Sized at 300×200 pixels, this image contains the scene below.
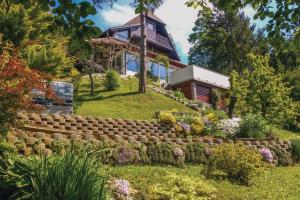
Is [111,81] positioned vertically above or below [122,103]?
above

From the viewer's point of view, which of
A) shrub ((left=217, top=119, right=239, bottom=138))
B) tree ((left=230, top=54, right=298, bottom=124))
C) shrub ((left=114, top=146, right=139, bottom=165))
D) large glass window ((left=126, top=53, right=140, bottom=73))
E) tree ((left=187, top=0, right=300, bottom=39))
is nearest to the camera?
tree ((left=187, top=0, right=300, bottom=39))

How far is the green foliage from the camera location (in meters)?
7.49

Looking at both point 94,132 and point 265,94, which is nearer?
point 94,132

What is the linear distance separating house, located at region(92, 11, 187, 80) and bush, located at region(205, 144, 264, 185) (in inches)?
1095

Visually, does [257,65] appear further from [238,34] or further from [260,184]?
[238,34]

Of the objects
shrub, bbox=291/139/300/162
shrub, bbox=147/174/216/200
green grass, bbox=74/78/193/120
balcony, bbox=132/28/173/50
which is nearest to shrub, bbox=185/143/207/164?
shrub, bbox=147/174/216/200

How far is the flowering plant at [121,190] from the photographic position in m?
10.1

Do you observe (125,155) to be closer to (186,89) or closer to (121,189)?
(121,189)

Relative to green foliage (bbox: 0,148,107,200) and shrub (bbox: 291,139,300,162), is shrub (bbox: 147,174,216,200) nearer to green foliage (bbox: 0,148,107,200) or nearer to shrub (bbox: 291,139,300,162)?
green foliage (bbox: 0,148,107,200)

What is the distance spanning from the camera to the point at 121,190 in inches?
404

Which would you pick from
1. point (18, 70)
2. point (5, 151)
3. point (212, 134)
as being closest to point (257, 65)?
point (212, 134)

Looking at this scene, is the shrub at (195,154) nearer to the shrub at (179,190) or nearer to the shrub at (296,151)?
the shrub at (179,190)

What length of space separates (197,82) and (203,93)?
1.28m

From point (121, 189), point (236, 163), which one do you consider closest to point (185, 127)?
point (236, 163)
